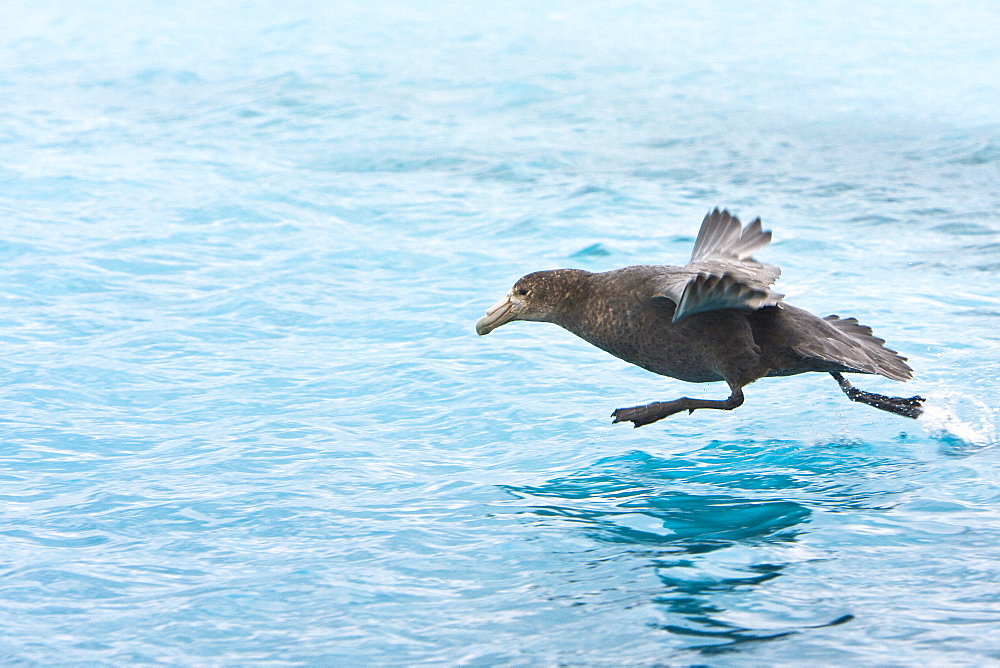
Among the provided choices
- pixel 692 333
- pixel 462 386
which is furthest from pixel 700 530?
pixel 462 386

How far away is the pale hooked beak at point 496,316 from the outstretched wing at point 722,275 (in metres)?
0.85

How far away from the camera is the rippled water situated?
4262 mm

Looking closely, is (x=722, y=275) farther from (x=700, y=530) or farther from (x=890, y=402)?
(x=890, y=402)

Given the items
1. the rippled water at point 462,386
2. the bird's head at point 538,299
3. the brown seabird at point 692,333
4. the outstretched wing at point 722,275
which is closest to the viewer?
the rippled water at point 462,386

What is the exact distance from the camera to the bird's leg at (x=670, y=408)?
5375 millimetres

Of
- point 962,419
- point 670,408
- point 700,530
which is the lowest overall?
point 962,419

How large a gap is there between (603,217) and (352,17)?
1289 centimetres

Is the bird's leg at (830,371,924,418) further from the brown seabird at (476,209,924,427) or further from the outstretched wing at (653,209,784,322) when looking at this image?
the outstretched wing at (653,209,784,322)

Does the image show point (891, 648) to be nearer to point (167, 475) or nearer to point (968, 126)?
point (167, 475)

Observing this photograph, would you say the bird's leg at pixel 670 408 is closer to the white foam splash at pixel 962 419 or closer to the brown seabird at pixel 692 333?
the brown seabird at pixel 692 333

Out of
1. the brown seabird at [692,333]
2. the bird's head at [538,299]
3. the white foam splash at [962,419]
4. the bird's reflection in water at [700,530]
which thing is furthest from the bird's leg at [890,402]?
the bird's head at [538,299]

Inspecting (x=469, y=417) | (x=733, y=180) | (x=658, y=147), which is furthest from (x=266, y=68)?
(x=469, y=417)

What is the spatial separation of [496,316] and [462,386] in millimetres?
1287

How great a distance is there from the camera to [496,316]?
19.3 ft
